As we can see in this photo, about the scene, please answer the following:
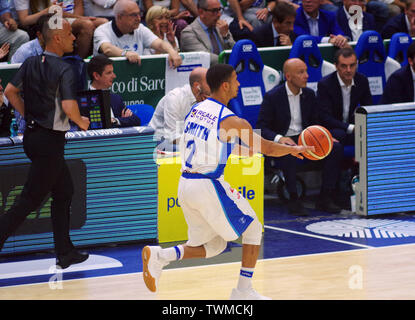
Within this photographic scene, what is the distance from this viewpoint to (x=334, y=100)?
404 inches

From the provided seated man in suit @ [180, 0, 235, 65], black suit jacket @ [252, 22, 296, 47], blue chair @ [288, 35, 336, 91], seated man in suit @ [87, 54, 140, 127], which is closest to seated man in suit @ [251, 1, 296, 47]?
black suit jacket @ [252, 22, 296, 47]

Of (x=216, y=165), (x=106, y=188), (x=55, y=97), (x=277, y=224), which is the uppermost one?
(x=55, y=97)

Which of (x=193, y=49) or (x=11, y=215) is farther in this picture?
(x=193, y=49)

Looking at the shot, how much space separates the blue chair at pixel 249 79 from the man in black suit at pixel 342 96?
906mm

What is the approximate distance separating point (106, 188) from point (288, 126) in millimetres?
2708

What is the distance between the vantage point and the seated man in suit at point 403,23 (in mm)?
12820

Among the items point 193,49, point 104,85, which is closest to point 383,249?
point 104,85

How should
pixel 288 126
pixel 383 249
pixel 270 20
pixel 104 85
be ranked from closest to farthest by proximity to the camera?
pixel 383 249 < pixel 104 85 < pixel 288 126 < pixel 270 20

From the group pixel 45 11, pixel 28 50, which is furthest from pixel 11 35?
pixel 28 50

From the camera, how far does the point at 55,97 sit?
7.05 m

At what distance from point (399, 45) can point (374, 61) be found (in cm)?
58

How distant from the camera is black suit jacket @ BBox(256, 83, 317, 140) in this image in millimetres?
9883

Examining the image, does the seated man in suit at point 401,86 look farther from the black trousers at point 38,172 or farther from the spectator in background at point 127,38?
the black trousers at point 38,172

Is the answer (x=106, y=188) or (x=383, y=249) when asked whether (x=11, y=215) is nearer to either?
(x=106, y=188)
